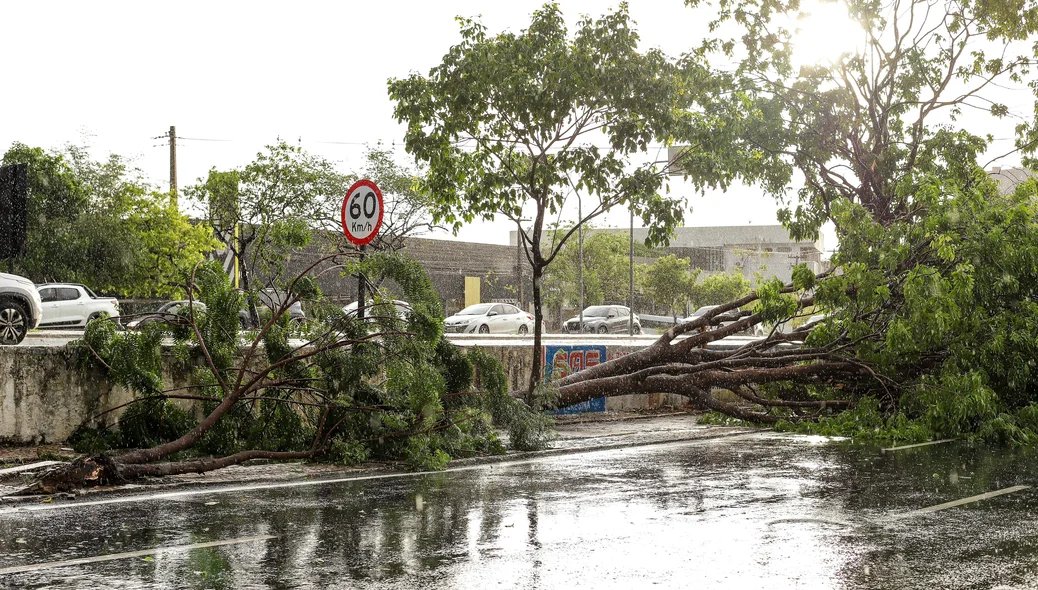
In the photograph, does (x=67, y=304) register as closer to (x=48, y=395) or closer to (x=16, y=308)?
(x=16, y=308)

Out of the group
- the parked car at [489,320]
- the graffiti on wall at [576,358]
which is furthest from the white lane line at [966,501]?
the parked car at [489,320]

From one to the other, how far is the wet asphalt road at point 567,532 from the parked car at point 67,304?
24625 mm

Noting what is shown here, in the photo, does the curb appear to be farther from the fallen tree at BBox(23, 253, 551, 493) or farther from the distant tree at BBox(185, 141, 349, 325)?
the distant tree at BBox(185, 141, 349, 325)

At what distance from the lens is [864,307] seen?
14.4 meters

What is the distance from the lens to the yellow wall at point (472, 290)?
207 ft

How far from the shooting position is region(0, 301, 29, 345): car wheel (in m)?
16.7

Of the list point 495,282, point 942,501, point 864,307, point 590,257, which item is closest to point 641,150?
point 864,307

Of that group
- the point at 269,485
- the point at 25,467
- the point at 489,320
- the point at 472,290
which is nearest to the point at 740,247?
the point at 472,290

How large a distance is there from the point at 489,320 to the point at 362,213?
30.6m

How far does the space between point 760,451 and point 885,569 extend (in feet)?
21.3

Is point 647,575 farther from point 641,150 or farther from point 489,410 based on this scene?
point 641,150

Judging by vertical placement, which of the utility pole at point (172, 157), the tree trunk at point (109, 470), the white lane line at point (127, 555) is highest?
the utility pole at point (172, 157)

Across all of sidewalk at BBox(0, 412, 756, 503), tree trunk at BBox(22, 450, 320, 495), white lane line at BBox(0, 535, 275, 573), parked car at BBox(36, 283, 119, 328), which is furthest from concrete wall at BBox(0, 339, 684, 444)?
parked car at BBox(36, 283, 119, 328)

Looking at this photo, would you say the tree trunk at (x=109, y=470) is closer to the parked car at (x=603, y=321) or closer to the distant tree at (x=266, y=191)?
the distant tree at (x=266, y=191)
